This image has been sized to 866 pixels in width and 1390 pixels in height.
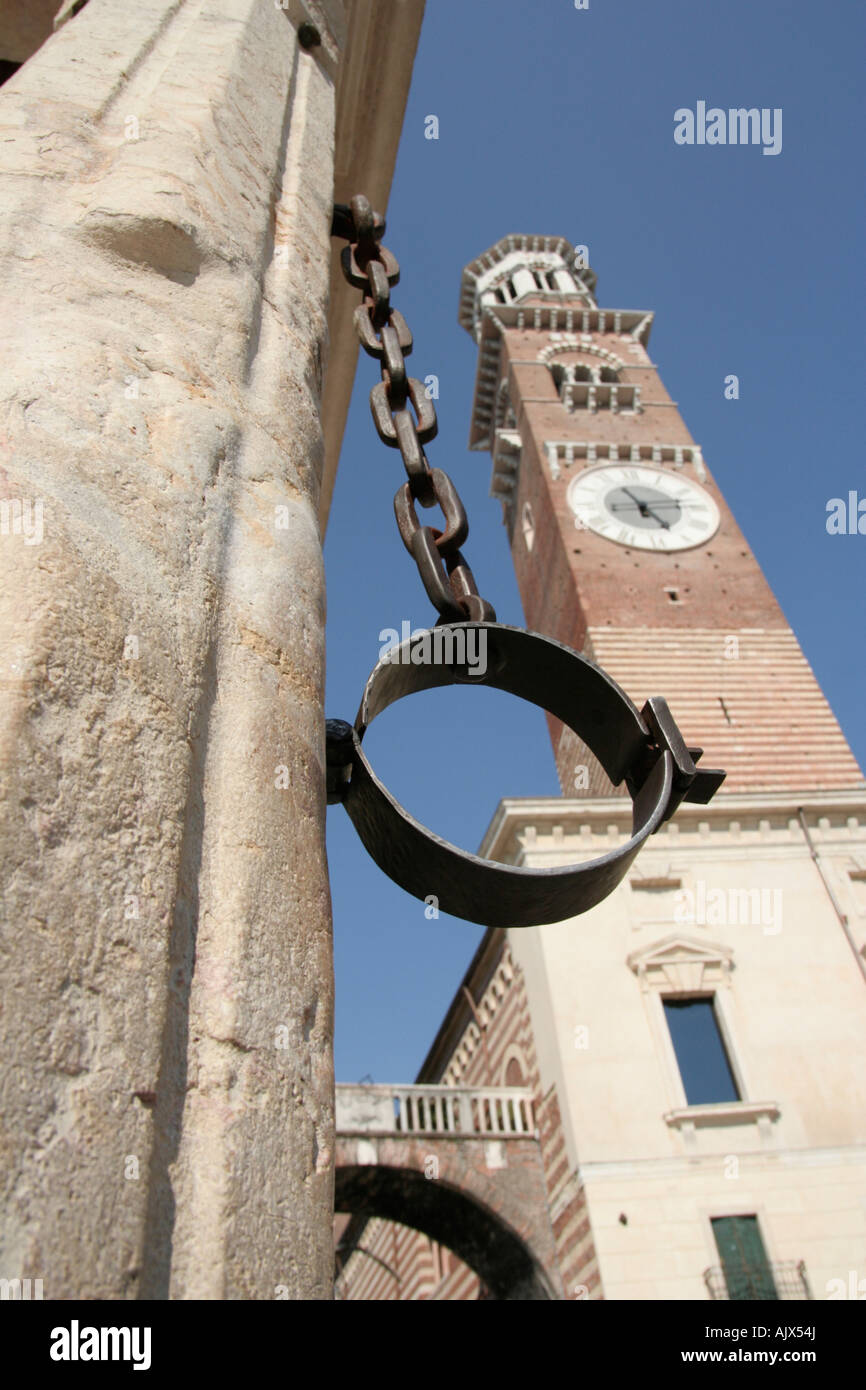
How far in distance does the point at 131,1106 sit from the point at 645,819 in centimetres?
52

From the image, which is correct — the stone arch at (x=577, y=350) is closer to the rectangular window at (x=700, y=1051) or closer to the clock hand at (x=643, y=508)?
the clock hand at (x=643, y=508)

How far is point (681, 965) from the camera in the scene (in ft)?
37.4

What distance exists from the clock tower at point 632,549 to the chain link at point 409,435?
13968 millimetres

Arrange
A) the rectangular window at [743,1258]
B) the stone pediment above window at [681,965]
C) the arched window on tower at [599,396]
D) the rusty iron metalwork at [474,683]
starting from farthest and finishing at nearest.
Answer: the arched window on tower at [599,396]
the stone pediment above window at [681,965]
the rectangular window at [743,1258]
the rusty iron metalwork at [474,683]

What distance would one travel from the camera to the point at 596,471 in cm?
2100

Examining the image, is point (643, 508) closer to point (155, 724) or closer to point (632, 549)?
point (632, 549)

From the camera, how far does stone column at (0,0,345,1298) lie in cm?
57

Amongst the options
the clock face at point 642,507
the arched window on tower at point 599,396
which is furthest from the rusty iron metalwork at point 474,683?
the arched window on tower at point 599,396

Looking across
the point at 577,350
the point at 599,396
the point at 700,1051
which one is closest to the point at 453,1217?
the point at 700,1051

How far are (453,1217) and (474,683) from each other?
1241cm

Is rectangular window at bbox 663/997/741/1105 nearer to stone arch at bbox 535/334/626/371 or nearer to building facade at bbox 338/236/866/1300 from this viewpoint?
building facade at bbox 338/236/866/1300

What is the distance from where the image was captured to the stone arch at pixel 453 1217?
11.1 m
